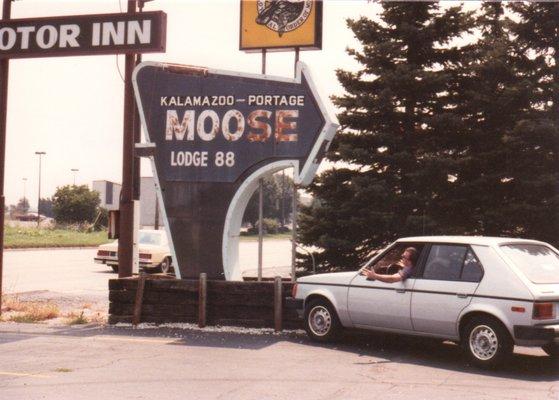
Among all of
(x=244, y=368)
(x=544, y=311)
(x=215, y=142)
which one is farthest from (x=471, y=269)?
(x=215, y=142)

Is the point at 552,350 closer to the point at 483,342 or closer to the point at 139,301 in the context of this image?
the point at 483,342

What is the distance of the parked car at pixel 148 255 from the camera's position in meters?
23.4

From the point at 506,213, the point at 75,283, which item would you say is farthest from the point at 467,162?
the point at 75,283

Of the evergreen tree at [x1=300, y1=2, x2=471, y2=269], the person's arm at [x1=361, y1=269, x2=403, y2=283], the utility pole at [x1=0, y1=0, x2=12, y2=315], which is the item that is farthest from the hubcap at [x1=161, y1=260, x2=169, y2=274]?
the person's arm at [x1=361, y1=269, x2=403, y2=283]

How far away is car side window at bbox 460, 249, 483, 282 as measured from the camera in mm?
8430

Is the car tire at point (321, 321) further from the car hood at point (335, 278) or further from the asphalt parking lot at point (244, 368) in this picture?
the car hood at point (335, 278)

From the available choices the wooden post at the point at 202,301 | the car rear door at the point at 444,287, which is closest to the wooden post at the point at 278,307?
the wooden post at the point at 202,301

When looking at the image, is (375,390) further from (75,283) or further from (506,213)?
(75,283)

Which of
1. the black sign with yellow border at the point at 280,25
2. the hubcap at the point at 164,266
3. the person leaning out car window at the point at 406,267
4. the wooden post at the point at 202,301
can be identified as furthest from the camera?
the hubcap at the point at 164,266

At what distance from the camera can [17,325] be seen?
11.6 meters

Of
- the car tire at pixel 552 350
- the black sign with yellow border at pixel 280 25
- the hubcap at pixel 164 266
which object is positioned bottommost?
the car tire at pixel 552 350

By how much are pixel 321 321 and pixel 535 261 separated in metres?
3.17

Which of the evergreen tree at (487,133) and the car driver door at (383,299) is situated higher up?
the evergreen tree at (487,133)

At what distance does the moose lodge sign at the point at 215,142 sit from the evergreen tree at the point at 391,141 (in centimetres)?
471
